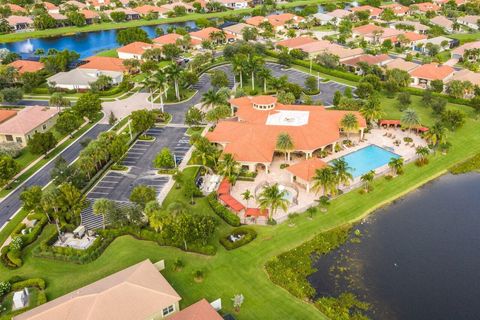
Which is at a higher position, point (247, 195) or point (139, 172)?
point (247, 195)

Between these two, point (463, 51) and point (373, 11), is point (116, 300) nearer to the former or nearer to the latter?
point (463, 51)

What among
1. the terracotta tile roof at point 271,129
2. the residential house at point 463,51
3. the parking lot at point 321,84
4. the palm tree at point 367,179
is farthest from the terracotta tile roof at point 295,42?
the palm tree at point 367,179

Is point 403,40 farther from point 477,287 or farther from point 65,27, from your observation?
point 65,27

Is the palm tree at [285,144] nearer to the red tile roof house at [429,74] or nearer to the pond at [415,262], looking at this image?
the pond at [415,262]

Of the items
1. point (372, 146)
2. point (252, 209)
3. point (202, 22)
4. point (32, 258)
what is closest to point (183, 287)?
point (252, 209)

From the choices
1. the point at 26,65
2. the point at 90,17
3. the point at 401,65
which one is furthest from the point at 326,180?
the point at 90,17

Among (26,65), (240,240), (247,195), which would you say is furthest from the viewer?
(26,65)
